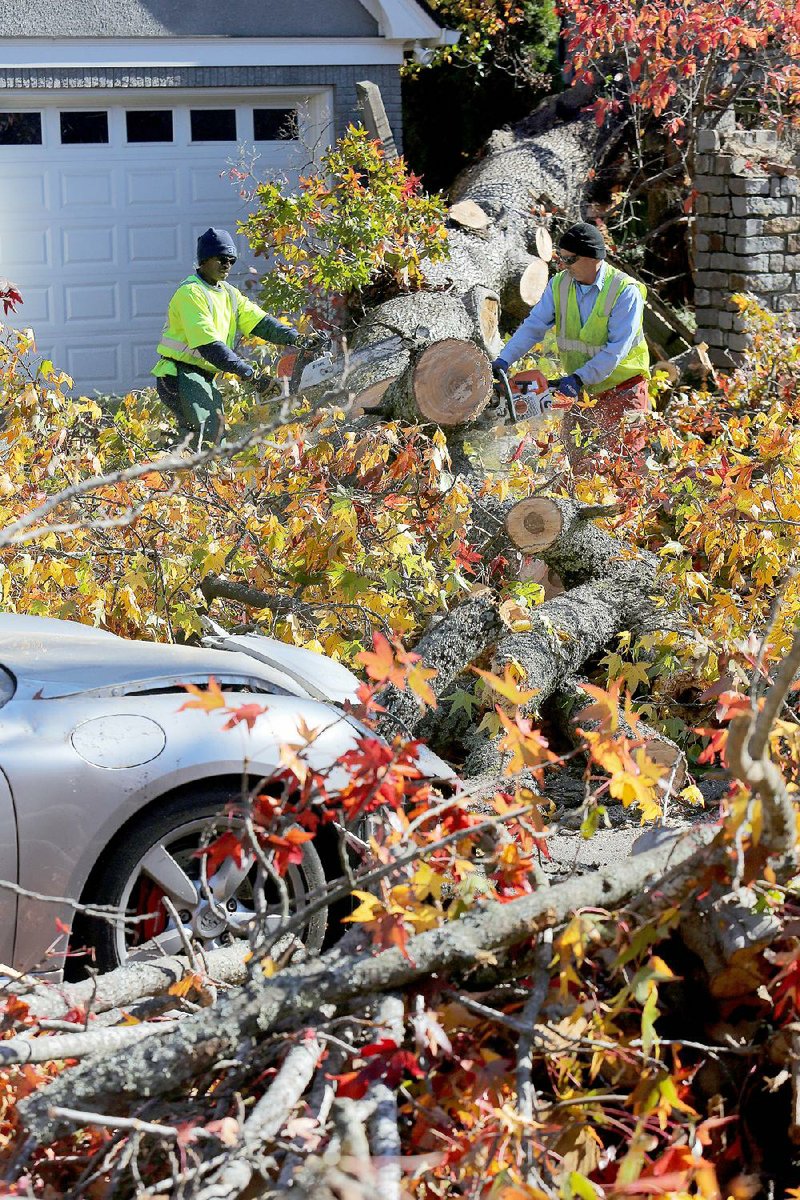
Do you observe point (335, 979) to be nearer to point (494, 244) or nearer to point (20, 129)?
point (494, 244)

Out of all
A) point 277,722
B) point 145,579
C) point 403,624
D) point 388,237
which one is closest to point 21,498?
point 145,579

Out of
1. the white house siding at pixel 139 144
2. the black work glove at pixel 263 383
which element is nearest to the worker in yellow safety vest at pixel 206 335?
the black work glove at pixel 263 383

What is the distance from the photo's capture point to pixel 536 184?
1219 cm

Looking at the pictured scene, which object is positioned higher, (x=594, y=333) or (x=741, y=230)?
(x=741, y=230)

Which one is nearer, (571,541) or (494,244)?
(571,541)

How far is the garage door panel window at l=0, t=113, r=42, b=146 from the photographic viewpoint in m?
13.1

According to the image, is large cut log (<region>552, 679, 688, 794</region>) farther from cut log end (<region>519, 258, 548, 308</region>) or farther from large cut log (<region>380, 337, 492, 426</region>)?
cut log end (<region>519, 258, 548, 308</region>)

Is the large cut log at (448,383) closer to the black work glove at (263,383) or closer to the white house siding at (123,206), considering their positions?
the black work glove at (263,383)

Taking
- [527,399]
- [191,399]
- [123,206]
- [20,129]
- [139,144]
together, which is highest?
[20,129]

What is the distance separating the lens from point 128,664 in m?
3.82

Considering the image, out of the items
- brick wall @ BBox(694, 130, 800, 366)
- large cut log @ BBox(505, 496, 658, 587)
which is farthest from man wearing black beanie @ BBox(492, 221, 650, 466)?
brick wall @ BBox(694, 130, 800, 366)

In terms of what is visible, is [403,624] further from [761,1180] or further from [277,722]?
[761,1180]

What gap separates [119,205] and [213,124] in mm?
1182

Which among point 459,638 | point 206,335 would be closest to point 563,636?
point 459,638
